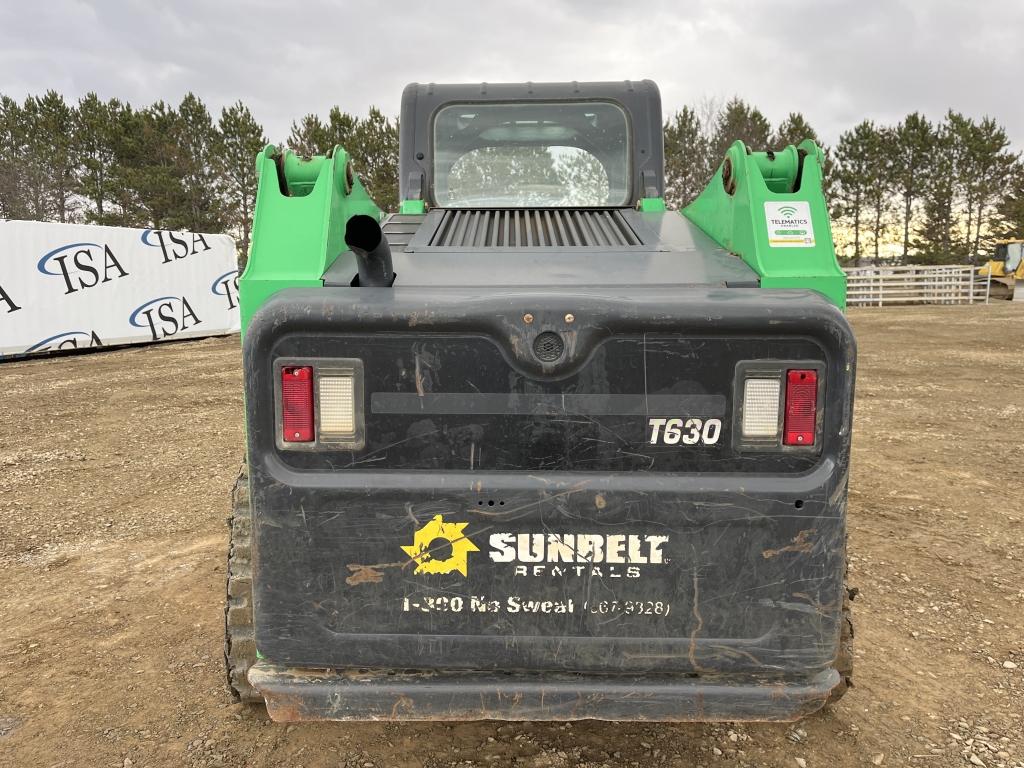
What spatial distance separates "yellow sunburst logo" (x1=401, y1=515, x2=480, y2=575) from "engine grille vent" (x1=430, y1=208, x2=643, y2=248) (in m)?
1.20

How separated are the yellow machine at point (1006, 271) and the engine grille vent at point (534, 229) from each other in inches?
1201

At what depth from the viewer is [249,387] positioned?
1822 mm

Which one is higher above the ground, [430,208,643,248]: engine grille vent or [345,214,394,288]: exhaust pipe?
[430,208,643,248]: engine grille vent

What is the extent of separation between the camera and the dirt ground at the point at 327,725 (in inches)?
96.7

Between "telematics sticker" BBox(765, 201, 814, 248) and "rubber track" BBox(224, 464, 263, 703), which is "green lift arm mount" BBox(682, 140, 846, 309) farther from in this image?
"rubber track" BBox(224, 464, 263, 703)

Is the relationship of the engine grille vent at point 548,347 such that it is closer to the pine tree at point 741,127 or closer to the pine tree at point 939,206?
the pine tree at point 741,127

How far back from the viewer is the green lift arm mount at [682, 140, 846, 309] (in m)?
2.08

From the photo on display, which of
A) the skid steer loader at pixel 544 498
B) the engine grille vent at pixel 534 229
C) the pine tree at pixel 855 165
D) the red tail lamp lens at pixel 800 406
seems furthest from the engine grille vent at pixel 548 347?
the pine tree at pixel 855 165

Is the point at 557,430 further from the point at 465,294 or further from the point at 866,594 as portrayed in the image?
the point at 866,594

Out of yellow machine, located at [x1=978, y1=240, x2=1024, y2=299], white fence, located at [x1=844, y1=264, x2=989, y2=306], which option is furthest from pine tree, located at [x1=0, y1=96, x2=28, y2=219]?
yellow machine, located at [x1=978, y1=240, x2=1024, y2=299]

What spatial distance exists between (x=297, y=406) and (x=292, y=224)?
657mm

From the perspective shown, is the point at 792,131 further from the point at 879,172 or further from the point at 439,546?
the point at 439,546

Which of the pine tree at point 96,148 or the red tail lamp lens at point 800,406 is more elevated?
the pine tree at point 96,148

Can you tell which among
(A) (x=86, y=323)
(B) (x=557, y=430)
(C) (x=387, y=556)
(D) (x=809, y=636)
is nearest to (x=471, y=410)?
(B) (x=557, y=430)
